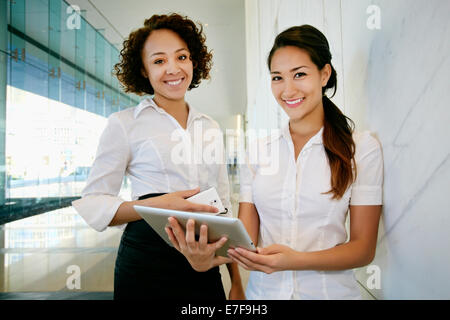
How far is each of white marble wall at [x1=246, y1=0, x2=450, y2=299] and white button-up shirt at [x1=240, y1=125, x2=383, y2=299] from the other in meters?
0.07

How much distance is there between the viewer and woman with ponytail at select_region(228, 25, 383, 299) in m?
0.93

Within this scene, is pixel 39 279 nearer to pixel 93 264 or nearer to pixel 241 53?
pixel 93 264

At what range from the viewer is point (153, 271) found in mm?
1163

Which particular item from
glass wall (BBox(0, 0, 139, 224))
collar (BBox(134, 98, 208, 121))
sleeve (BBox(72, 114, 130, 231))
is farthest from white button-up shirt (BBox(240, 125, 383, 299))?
glass wall (BBox(0, 0, 139, 224))

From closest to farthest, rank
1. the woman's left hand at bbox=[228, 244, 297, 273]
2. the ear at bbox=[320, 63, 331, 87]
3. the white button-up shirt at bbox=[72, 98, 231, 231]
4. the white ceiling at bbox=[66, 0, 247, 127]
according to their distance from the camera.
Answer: the woman's left hand at bbox=[228, 244, 297, 273]
the ear at bbox=[320, 63, 331, 87]
the white button-up shirt at bbox=[72, 98, 231, 231]
the white ceiling at bbox=[66, 0, 247, 127]

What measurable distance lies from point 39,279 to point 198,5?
4.96 metres

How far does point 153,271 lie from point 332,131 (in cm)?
81

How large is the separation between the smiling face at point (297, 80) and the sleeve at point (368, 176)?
0.22 m

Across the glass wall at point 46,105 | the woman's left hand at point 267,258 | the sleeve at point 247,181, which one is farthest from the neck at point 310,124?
the glass wall at point 46,105

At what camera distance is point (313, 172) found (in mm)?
1007

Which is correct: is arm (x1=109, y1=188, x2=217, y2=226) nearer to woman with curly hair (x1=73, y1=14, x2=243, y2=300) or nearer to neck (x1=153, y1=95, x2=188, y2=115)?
woman with curly hair (x1=73, y1=14, x2=243, y2=300)

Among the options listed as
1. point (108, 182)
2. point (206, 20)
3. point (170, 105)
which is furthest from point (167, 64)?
point (206, 20)

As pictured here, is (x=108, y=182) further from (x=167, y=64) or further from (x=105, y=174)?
(x=167, y=64)

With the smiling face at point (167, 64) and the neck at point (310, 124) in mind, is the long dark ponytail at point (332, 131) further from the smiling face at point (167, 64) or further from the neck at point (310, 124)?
the smiling face at point (167, 64)
